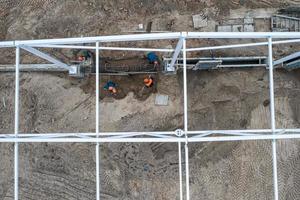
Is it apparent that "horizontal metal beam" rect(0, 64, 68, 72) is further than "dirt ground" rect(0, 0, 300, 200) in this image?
Yes

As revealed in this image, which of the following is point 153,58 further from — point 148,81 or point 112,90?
point 112,90

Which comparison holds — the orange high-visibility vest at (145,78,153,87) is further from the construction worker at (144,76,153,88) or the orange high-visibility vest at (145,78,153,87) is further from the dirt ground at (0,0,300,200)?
the dirt ground at (0,0,300,200)

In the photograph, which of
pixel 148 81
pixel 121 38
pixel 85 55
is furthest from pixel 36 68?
pixel 121 38

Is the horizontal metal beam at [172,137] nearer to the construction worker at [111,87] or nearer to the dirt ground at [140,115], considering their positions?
the dirt ground at [140,115]

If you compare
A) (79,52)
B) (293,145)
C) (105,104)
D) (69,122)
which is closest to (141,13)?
(79,52)

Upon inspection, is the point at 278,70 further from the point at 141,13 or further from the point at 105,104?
the point at 105,104

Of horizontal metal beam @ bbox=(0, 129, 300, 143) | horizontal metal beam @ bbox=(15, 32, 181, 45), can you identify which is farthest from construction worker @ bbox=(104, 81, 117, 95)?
horizontal metal beam @ bbox=(15, 32, 181, 45)

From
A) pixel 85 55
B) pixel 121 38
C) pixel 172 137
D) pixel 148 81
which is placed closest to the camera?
pixel 121 38

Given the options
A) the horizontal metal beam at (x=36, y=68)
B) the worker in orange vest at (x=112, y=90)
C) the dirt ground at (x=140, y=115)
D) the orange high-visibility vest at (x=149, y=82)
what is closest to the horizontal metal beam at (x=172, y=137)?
the dirt ground at (x=140, y=115)
